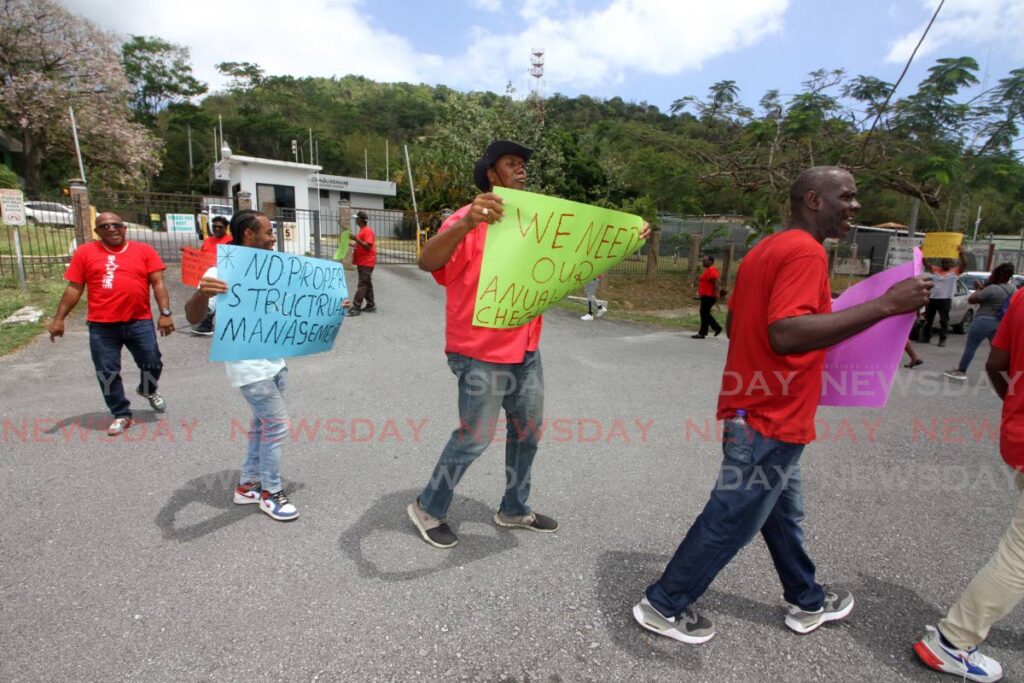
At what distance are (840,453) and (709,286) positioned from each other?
6.07m

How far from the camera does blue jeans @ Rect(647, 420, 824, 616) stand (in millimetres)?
2062

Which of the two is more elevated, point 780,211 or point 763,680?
point 780,211

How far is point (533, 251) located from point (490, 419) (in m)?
0.82

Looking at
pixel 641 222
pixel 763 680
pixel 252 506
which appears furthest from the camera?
pixel 252 506

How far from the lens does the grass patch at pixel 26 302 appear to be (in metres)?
7.48

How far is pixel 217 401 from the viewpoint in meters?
5.40

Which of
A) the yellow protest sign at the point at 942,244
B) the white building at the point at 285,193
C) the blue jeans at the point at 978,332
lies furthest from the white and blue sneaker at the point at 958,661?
the white building at the point at 285,193

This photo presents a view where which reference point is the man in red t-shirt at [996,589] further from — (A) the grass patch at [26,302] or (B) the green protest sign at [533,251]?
(A) the grass patch at [26,302]

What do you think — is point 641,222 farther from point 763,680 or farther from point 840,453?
point 840,453

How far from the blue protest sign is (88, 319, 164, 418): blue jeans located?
7.22 ft

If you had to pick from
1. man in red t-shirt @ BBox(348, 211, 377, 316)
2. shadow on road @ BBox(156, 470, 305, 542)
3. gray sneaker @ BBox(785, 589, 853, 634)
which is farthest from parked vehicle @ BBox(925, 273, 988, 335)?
shadow on road @ BBox(156, 470, 305, 542)

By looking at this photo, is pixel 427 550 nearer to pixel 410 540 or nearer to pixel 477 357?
pixel 410 540

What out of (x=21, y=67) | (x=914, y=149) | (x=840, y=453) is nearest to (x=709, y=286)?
(x=840, y=453)

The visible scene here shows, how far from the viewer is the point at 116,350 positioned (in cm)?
446
